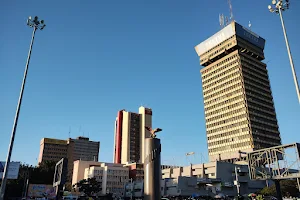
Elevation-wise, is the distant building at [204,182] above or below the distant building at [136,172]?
below

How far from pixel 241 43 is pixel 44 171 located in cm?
10763

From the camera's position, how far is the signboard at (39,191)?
74938mm

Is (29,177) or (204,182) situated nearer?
(29,177)

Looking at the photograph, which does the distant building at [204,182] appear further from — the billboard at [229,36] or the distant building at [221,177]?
Result: the billboard at [229,36]

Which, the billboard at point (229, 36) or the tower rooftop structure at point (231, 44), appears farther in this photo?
the billboard at point (229, 36)

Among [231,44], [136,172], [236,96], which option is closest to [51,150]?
[136,172]

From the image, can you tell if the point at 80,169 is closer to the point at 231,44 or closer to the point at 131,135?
the point at 131,135

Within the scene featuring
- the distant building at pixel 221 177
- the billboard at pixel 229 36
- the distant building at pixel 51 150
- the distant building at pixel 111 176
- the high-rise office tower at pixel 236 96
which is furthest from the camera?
the distant building at pixel 51 150

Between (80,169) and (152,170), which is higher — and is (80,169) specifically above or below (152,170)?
above

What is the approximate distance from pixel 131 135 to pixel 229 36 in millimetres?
75890

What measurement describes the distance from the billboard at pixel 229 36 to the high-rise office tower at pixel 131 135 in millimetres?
49595

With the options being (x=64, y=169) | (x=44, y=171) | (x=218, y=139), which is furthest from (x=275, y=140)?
(x=64, y=169)

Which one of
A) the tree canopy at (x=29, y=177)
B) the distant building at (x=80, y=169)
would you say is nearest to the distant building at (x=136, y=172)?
the distant building at (x=80, y=169)

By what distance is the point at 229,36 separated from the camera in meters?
138
